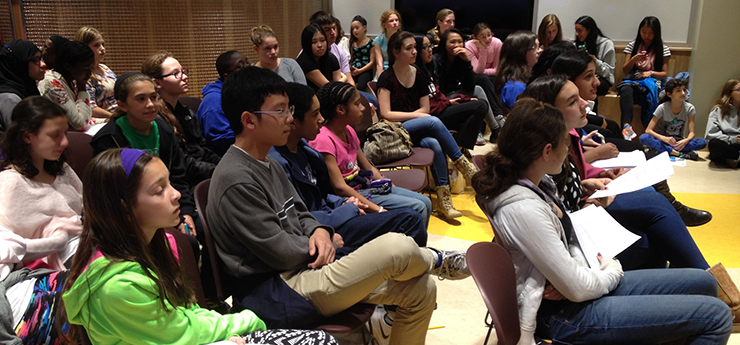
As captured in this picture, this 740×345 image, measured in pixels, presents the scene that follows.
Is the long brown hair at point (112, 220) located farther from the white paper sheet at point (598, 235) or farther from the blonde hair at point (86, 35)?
the blonde hair at point (86, 35)

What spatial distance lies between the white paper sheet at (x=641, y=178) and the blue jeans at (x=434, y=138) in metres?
1.87

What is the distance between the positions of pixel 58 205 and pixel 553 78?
2.38 m

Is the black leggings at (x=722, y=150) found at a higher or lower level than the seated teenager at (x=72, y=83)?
lower

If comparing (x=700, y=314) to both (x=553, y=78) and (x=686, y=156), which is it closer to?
(x=553, y=78)

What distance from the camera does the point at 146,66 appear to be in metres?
3.41

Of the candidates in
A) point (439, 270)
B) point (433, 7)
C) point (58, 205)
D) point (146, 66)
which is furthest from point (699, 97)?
point (58, 205)

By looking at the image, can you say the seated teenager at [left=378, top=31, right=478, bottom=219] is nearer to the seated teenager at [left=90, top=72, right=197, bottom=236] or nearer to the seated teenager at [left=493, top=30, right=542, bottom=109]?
the seated teenager at [left=493, top=30, right=542, bottom=109]

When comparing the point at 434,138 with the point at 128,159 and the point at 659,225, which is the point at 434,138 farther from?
the point at 128,159

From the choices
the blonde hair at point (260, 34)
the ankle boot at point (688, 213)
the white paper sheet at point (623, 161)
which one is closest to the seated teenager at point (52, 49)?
the blonde hair at point (260, 34)

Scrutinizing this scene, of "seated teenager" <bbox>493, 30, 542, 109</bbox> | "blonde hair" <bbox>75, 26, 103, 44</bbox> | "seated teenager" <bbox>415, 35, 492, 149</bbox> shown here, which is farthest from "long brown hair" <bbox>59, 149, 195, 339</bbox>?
"seated teenager" <bbox>493, 30, 542, 109</bbox>

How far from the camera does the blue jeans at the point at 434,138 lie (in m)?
4.47

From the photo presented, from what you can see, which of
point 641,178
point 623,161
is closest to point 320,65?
point 623,161

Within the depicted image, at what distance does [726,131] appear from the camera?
19.5ft

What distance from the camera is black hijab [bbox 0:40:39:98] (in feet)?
10.8
